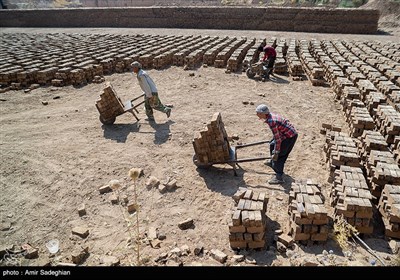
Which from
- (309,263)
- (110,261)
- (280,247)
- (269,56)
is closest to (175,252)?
(110,261)

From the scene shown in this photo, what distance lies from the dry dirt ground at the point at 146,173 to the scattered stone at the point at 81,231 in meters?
0.08

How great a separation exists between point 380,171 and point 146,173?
4.31m

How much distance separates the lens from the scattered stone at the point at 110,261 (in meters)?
3.96

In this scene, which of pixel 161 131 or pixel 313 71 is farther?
pixel 313 71

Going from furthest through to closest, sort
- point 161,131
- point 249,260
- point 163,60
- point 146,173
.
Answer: point 163,60 → point 161,131 → point 146,173 → point 249,260

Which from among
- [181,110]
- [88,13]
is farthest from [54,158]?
[88,13]

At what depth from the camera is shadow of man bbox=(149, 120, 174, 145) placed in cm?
743

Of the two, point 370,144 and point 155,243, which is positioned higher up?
point 370,144

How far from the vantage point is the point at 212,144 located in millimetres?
5746

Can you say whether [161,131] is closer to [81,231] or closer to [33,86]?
[81,231]

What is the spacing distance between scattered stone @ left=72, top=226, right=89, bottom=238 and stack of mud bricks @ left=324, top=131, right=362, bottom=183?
4.41 m

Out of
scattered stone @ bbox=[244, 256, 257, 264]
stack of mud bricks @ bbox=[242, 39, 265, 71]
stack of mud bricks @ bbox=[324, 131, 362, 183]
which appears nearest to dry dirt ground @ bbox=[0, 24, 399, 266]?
scattered stone @ bbox=[244, 256, 257, 264]

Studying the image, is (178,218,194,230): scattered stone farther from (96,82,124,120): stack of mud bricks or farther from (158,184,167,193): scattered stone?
(96,82,124,120): stack of mud bricks

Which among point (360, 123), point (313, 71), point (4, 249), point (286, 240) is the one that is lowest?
point (4, 249)
